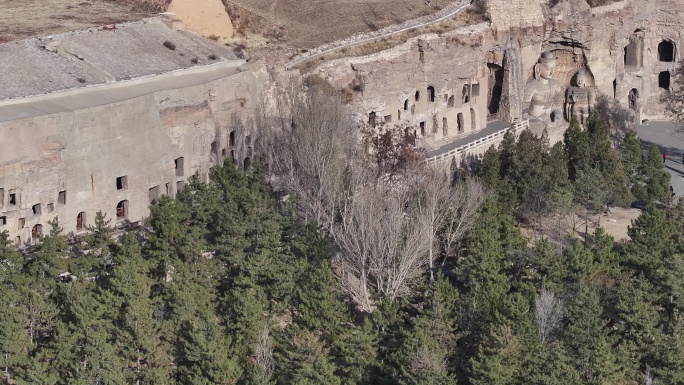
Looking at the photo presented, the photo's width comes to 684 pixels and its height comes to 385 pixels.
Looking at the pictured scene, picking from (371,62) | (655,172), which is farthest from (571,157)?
(371,62)

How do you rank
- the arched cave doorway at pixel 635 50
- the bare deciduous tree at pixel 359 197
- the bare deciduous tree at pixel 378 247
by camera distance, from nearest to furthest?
the bare deciduous tree at pixel 378 247 < the bare deciduous tree at pixel 359 197 < the arched cave doorway at pixel 635 50

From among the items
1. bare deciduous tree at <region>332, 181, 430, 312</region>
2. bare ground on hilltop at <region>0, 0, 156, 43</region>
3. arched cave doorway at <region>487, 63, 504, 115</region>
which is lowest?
bare deciduous tree at <region>332, 181, 430, 312</region>

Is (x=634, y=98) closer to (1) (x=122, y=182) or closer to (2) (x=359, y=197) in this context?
(2) (x=359, y=197)

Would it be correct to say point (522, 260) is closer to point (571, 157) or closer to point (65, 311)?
point (571, 157)

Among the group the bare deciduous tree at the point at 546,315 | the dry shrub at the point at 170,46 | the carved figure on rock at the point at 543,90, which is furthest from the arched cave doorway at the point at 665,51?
the bare deciduous tree at the point at 546,315

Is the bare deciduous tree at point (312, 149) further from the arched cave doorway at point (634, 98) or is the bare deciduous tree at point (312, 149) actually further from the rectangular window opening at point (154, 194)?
the arched cave doorway at point (634, 98)

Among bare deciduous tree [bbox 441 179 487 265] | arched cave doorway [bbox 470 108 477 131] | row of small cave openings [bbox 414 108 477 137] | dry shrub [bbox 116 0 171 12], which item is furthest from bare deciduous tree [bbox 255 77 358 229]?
arched cave doorway [bbox 470 108 477 131]

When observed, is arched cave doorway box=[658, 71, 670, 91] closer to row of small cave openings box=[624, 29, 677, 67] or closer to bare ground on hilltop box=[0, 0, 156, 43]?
row of small cave openings box=[624, 29, 677, 67]
